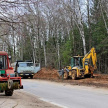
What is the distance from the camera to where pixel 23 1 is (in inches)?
338

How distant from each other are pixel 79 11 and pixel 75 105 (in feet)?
77.3

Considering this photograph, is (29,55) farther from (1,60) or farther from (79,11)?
(1,60)

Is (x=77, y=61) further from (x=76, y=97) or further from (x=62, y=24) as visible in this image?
(x=62, y=24)

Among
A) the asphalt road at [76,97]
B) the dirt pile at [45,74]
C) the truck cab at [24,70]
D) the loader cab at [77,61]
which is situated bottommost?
the asphalt road at [76,97]

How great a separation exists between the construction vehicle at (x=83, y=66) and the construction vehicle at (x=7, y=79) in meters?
14.0

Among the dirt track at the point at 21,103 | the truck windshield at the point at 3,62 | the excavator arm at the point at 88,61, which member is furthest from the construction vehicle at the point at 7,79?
the excavator arm at the point at 88,61

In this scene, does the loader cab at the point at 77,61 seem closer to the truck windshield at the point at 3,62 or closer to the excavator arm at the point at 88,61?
the excavator arm at the point at 88,61

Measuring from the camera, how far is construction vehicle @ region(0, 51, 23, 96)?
10.7m

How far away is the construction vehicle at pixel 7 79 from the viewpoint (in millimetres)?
10734

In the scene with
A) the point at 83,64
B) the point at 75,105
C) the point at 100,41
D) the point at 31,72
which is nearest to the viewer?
the point at 75,105

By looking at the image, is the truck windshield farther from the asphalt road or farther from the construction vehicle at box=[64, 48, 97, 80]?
the construction vehicle at box=[64, 48, 97, 80]

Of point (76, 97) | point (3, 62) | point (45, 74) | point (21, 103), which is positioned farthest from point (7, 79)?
point (45, 74)

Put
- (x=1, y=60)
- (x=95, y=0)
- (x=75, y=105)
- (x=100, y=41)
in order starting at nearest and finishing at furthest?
(x=75, y=105) < (x=1, y=60) < (x=100, y=41) < (x=95, y=0)

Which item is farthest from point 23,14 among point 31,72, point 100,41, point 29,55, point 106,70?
point 29,55
